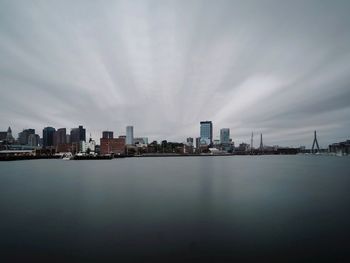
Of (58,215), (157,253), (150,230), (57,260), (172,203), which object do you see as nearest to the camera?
(57,260)

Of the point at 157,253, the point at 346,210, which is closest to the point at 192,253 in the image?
the point at 157,253

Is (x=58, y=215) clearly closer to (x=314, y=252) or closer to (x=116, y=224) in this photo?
(x=116, y=224)

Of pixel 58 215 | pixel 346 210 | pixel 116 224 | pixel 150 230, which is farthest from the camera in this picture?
pixel 346 210

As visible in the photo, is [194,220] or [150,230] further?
[194,220]

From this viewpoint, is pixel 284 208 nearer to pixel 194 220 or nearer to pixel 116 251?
pixel 194 220

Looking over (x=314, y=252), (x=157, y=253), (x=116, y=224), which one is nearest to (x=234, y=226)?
(x=314, y=252)

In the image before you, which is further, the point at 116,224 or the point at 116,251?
the point at 116,224

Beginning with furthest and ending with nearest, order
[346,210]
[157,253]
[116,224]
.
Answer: [346,210] < [116,224] < [157,253]

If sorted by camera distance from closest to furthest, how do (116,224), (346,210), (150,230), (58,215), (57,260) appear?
(57,260) → (150,230) → (116,224) → (58,215) → (346,210)

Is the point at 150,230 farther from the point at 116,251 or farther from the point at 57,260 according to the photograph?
the point at 57,260
